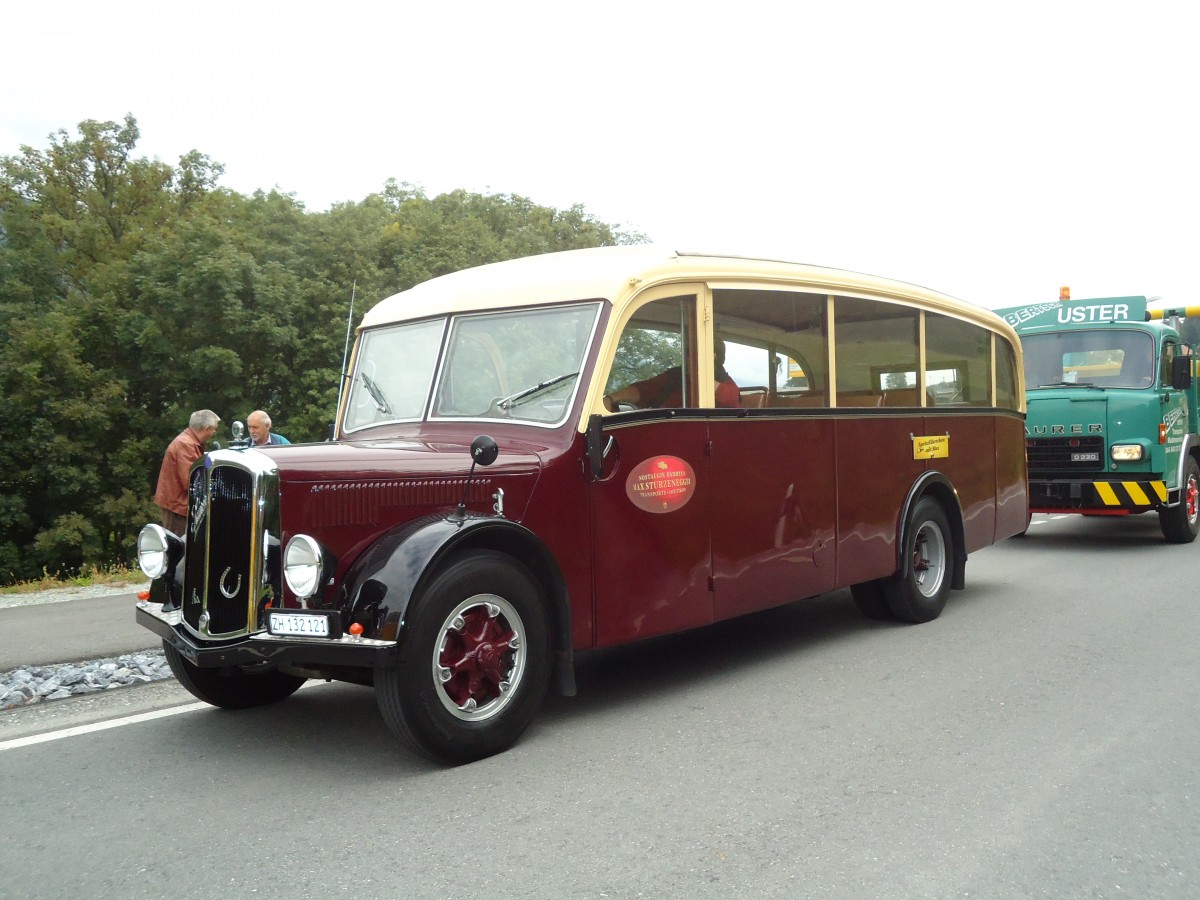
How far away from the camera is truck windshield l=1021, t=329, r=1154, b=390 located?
1273 cm

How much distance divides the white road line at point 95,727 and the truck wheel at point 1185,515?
35.3ft

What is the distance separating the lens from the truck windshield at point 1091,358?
12.7 metres

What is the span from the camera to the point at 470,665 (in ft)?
16.1

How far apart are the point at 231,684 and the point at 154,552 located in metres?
0.89

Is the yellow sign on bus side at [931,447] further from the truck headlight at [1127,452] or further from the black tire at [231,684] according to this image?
the truck headlight at [1127,452]

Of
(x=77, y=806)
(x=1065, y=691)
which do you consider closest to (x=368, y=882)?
(x=77, y=806)

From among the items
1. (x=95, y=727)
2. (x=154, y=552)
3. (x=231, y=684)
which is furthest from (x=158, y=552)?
(x=95, y=727)

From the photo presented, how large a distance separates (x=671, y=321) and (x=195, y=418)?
5061 mm

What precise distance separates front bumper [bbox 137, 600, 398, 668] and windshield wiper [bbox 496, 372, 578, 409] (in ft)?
5.47

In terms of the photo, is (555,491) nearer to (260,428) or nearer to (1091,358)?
(260,428)

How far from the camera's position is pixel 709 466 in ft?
20.3

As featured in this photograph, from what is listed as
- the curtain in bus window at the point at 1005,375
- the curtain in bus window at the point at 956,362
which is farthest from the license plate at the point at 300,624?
the curtain in bus window at the point at 1005,375

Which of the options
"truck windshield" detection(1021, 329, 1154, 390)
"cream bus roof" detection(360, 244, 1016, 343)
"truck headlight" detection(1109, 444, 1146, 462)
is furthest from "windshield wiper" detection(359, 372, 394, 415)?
"truck windshield" detection(1021, 329, 1154, 390)

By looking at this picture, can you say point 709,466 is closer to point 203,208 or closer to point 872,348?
point 872,348
